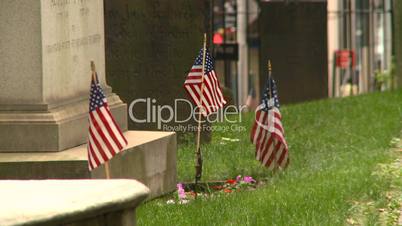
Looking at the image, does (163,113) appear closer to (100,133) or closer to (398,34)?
(100,133)

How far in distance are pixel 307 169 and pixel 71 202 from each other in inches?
315

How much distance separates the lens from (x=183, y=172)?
15812 mm

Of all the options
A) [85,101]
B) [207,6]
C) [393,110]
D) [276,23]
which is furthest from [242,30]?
[85,101]

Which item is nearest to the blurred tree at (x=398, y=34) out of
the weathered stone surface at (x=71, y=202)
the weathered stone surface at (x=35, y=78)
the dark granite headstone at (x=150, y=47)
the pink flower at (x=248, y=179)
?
the dark granite headstone at (x=150, y=47)

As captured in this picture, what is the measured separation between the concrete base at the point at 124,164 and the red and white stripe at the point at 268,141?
3.43ft

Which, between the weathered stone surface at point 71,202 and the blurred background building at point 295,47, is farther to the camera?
the blurred background building at point 295,47

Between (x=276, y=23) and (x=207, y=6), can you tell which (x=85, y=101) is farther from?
(x=276, y=23)

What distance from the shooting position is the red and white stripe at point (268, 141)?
15125 mm

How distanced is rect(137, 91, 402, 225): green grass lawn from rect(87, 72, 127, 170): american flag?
2.40 feet

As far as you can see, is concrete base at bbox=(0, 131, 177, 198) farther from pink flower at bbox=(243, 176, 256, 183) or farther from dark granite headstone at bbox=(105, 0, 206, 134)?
dark granite headstone at bbox=(105, 0, 206, 134)

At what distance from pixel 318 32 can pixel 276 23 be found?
1.62m

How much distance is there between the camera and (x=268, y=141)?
1522cm

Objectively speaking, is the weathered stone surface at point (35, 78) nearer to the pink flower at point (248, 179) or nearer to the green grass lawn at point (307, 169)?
the green grass lawn at point (307, 169)

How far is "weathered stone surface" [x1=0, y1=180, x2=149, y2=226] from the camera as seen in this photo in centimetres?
750
